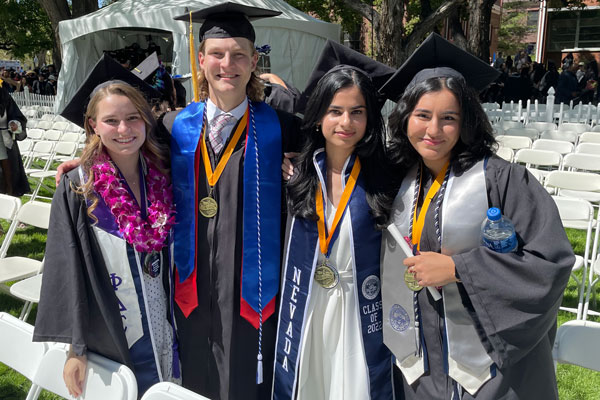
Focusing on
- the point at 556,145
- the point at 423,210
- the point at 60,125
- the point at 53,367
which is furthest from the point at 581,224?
the point at 60,125

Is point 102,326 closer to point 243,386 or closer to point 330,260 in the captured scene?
point 243,386

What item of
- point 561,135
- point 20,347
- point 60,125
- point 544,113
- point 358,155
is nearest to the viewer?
point 20,347

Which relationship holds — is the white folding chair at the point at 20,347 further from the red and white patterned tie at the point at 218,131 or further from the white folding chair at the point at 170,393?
the red and white patterned tie at the point at 218,131

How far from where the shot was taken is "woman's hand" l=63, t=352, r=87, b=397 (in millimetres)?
1682

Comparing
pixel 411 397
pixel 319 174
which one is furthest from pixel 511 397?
pixel 319 174

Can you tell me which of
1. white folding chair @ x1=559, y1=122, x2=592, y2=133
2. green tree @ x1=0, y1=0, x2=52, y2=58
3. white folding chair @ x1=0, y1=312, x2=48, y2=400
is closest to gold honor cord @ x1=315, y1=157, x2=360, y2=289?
white folding chair @ x1=0, y1=312, x2=48, y2=400

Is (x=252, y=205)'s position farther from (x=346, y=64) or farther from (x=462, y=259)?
(x=462, y=259)

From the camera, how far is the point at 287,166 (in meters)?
2.06

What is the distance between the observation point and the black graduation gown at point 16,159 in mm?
5445

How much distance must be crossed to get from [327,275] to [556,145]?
215 inches

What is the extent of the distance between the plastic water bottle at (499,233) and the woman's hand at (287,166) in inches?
32.3

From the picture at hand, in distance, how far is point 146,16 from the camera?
361 inches

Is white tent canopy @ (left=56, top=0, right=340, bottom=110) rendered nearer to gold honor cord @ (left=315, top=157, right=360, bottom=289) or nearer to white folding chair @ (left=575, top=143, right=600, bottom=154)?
white folding chair @ (left=575, top=143, right=600, bottom=154)

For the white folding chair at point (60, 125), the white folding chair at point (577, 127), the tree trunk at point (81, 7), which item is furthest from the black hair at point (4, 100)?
the tree trunk at point (81, 7)
